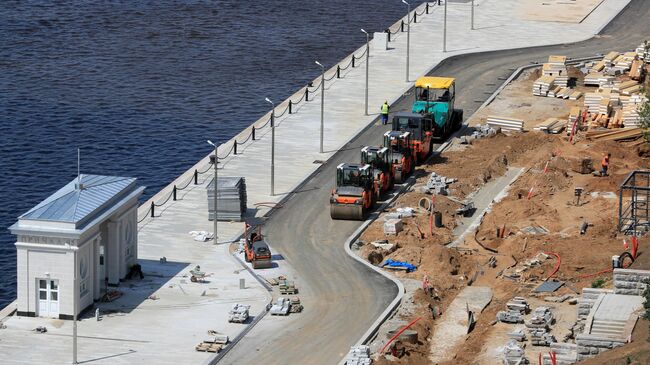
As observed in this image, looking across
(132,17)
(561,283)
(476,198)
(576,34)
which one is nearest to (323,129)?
(476,198)

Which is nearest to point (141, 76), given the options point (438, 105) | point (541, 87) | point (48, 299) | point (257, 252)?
point (541, 87)

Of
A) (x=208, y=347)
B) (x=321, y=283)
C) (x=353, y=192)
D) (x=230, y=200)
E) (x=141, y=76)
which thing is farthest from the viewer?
(x=141, y=76)

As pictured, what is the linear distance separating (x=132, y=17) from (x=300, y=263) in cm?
8192

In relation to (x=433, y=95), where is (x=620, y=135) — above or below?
below

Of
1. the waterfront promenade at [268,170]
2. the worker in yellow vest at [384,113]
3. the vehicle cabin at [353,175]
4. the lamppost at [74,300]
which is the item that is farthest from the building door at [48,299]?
the worker in yellow vest at [384,113]

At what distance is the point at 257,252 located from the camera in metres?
80.6

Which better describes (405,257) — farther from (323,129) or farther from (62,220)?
(323,129)

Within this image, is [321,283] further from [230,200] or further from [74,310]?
[74,310]

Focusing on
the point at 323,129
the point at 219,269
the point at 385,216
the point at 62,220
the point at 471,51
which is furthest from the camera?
the point at 471,51

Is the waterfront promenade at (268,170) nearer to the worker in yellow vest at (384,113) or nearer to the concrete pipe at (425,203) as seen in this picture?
the worker in yellow vest at (384,113)

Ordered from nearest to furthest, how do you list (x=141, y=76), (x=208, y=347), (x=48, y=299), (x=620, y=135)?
(x=208, y=347), (x=48, y=299), (x=620, y=135), (x=141, y=76)

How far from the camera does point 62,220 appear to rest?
73375mm

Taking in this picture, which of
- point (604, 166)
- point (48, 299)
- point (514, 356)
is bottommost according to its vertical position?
point (48, 299)

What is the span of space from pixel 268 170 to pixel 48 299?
26493 mm
